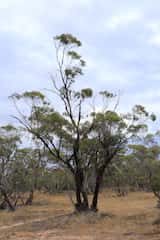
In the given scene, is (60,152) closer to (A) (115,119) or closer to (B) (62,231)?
(A) (115,119)

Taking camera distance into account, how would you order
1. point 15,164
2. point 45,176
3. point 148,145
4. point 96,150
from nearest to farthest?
1. point 96,150
2. point 148,145
3. point 15,164
4. point 45,176

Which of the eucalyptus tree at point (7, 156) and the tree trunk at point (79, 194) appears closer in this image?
the tree trunk at point (79, 194)

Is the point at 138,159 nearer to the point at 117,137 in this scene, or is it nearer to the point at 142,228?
the point at 117,137

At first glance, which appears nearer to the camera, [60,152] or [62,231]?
[62,231]

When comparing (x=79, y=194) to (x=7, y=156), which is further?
(x=7, y=156)

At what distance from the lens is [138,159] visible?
28.0 metres

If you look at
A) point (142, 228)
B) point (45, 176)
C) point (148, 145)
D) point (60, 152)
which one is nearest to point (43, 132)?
point (60, 152)

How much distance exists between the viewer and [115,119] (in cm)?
1939

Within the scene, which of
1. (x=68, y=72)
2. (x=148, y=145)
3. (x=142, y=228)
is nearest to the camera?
(x=142, y=228)

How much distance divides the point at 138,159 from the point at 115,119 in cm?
940

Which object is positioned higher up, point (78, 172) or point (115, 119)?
point (115, 119)

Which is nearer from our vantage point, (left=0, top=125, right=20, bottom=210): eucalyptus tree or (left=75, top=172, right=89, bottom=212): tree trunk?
(left=75, top=172, right=89, bottom=212): tree trunk

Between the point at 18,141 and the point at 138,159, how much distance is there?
28.4 feet

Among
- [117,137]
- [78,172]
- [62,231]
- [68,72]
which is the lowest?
[62,231]
